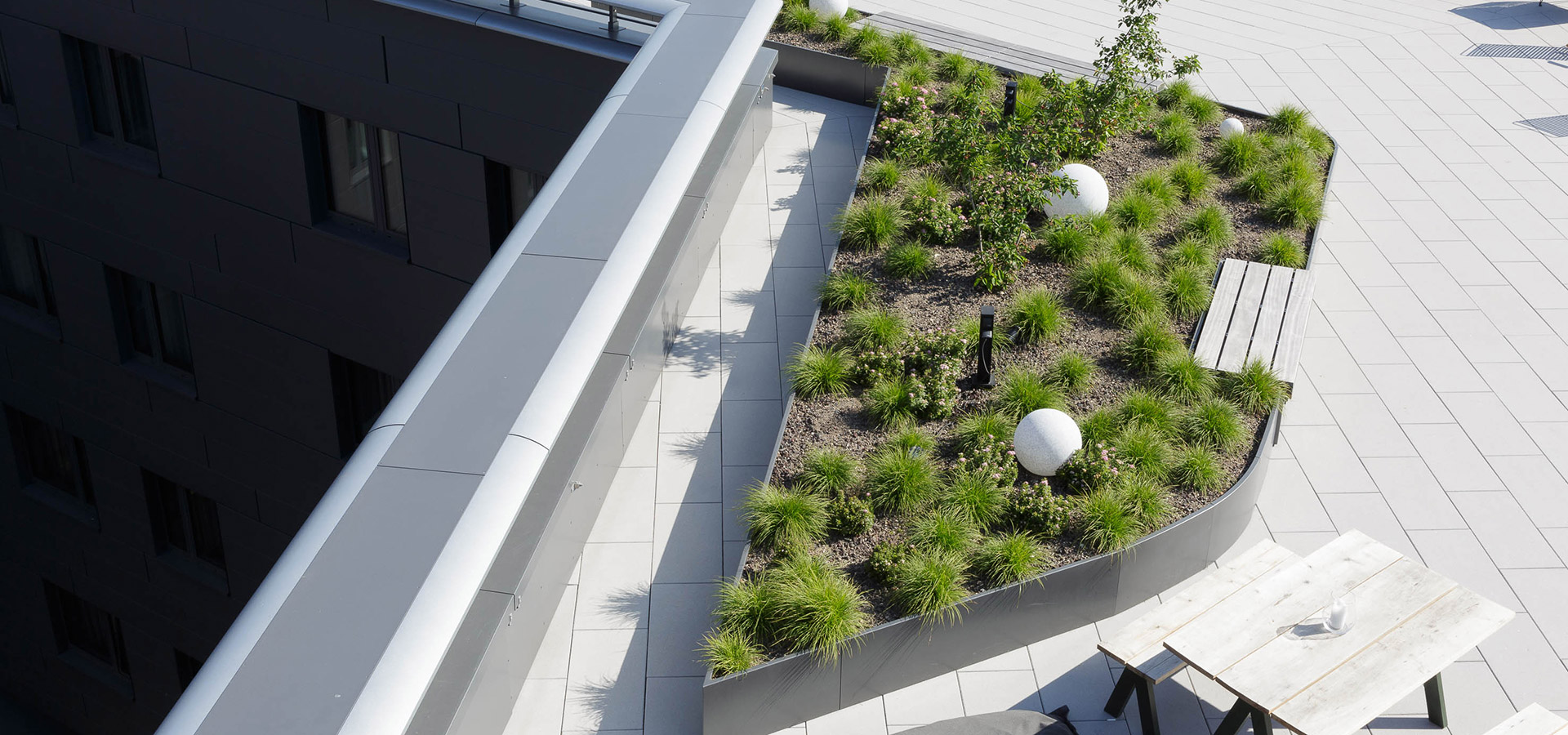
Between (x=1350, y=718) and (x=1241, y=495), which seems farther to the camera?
(x=1241, y=495)

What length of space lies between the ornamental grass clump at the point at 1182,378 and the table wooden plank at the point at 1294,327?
546 mm

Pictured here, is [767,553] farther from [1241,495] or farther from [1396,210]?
[1396,210]

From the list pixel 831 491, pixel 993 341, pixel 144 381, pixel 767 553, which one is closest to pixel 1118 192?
pixel 993 341

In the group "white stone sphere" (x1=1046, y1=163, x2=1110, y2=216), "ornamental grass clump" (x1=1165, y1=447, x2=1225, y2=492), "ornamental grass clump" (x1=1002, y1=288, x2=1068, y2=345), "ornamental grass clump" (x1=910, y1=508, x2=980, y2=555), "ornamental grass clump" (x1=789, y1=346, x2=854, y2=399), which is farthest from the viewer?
"white stone sphere" (x1=1046, y1=163, x2=1110, y2=216)

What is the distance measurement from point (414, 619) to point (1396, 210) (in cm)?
1006

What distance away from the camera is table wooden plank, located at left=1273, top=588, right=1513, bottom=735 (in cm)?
523

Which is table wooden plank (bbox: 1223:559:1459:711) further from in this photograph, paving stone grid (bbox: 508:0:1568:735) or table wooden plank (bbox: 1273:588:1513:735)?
paving stone grid (bbox: 508:0:1568:735)

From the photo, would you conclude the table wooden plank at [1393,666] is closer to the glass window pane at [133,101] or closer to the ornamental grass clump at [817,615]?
the ornamental grass clump at [817,615]

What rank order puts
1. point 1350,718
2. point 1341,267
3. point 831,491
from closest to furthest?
point 1350,718
point 831,491
point 1341,267

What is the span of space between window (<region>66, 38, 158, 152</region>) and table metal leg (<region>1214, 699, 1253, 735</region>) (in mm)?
11040

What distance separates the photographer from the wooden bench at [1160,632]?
18.6 feet

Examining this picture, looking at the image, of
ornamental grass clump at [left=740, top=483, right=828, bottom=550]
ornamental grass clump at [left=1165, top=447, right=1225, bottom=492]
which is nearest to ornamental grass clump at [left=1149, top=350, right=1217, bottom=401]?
ornamental grass clump at [left=1165, top=447, right=1225, bottom=492]

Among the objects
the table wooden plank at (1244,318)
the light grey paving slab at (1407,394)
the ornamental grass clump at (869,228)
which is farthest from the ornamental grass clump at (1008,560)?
the light grey paving slab at (1407,394)

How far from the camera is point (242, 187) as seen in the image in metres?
11.4
